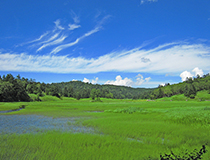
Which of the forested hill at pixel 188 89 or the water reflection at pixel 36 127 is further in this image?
the forested hill at pixel 188 89

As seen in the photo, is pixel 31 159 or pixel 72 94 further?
pixel 72 94

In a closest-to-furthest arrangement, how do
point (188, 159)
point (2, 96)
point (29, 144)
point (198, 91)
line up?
point (188, 159)
point (29, 144)
point (2, 96)
point (198, 91)

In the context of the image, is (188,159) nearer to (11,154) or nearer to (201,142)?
(201,142)

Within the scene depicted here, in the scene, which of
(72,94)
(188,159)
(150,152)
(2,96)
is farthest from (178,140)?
(72,94)

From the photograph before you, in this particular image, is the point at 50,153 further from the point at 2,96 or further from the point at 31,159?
the point at 2,96

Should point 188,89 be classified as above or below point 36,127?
above

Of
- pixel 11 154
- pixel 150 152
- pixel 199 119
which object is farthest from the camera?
pixel 199 119

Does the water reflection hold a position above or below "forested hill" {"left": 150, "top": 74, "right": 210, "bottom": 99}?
below

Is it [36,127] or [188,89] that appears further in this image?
[188,89]

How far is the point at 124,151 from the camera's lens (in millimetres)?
10836

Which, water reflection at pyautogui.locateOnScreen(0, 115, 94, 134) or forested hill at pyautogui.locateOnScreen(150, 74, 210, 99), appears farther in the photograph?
forested hill at pyautogui.locateOnScreen(150, 74, 210, 99)

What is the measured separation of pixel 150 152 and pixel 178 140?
15.4 ft

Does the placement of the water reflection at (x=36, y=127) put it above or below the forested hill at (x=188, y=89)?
below

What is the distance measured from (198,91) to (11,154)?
187594 millimetres
